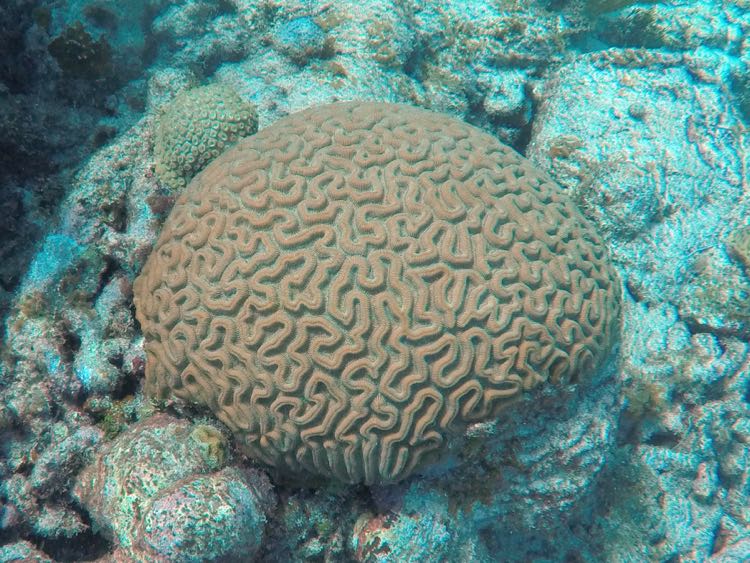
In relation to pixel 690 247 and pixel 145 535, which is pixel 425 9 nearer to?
pixel 690 247

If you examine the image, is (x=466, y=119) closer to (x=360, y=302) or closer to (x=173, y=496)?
(x=360, y=302)

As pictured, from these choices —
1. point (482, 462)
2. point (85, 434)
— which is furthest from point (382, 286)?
point (85, 434)

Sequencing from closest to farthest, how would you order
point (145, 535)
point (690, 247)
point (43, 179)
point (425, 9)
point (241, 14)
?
point (145, 535)
point (43, 179)
point (690, 247)
point (241, 14)
point (425, 9)

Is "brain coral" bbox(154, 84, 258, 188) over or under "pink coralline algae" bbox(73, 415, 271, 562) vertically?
over

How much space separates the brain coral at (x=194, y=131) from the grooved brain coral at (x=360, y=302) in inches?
24.0

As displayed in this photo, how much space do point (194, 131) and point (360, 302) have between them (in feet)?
8.65

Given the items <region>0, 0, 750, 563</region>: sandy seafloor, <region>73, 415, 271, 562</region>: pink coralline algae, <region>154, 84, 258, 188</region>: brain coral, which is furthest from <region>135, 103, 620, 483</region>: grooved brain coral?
<region>154, 84, 258, 188</region>: brain coral

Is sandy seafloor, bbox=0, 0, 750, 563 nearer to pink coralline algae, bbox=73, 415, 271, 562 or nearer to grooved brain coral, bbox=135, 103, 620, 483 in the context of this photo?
pink coralline algae, bbox=73, 415, 271, 562

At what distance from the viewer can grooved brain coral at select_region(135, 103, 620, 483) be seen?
3.24 m

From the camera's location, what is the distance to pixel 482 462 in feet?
12.4

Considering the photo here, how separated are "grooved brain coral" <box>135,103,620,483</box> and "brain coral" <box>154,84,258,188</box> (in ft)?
2.00

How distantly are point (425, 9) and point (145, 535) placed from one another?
767cm

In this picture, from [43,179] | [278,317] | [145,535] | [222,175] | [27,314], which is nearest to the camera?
[145,535]

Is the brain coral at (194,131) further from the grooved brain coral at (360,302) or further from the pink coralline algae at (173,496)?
the pink coralline algae at (173,496)
